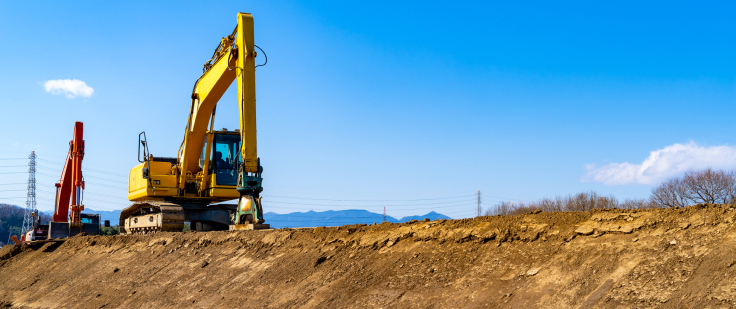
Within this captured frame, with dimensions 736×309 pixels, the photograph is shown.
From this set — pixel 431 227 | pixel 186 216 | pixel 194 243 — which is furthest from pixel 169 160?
pixel 431 227

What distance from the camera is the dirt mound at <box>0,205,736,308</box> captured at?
4.70 m

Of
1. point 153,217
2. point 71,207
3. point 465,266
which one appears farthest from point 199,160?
point 465,266

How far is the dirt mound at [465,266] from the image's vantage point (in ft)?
15.4

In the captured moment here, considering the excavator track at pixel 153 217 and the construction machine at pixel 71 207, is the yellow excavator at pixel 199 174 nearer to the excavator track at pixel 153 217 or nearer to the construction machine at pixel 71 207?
the excavator track at pixel 153 217

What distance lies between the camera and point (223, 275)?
9180 millimetres

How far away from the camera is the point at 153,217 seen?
16922 millimetres

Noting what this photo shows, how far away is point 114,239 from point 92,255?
2.54 feet

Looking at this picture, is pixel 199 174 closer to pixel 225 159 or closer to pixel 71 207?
pixel 225 159

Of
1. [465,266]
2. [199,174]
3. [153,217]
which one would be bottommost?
[465,266]

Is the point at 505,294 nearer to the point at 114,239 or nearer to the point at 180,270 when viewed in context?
the point at 180,270

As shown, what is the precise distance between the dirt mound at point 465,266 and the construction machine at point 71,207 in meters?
12.9

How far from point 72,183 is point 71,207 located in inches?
42.2

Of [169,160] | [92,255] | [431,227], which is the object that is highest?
[169,160]

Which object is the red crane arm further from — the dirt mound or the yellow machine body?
the dirt mound
